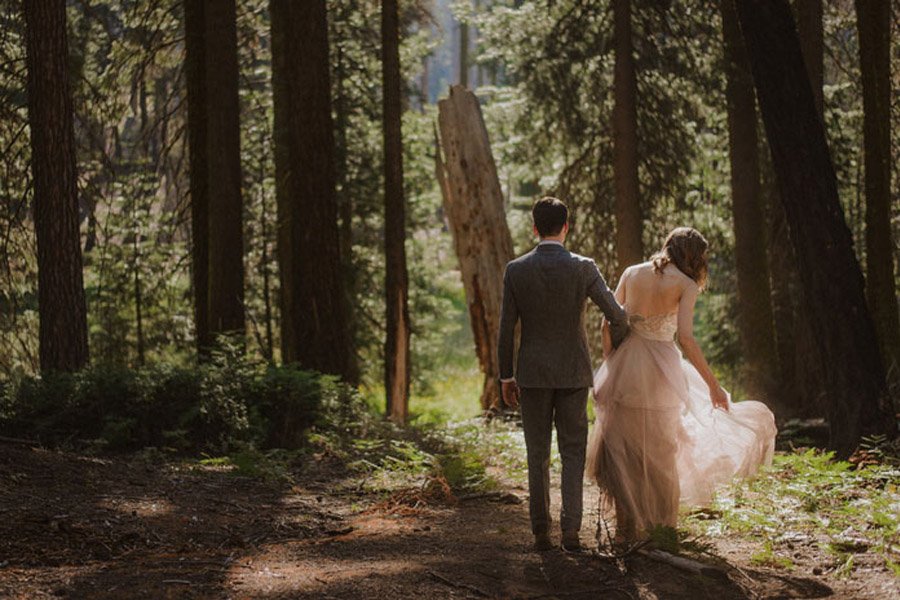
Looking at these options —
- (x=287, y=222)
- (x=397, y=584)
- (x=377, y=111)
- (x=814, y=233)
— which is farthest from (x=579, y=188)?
(x=397, y=584)

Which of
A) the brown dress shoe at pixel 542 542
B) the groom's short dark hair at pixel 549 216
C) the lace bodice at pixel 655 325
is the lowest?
the brown dress shoe at pixel 542 542

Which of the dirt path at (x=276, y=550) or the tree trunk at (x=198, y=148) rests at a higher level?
the tree trunk at (x=198, y=148)

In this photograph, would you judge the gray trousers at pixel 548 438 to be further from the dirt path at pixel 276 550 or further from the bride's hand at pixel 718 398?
the bride's hand at pixel 718 398

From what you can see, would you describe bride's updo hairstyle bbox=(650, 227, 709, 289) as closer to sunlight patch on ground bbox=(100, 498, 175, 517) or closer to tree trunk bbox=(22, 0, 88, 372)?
sunlight patch on ground bbox=(100, 498, 175, 517)

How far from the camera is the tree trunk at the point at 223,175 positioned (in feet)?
44.3

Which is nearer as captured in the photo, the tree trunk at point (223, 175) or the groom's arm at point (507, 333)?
the groom's arm at point (507, 333)

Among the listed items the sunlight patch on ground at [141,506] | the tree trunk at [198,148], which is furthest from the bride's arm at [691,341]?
the tree trunk at [198,148]

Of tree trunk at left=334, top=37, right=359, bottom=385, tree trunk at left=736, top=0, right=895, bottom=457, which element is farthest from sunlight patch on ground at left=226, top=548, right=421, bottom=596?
tree trunk at left=334, top=37, right=359, bottom=385

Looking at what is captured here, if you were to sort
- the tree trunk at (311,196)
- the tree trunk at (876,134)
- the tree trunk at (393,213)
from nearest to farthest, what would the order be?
the tree trunk at (876,134) < the tree trunk at (311,196) < the tree trunk at (393,213)

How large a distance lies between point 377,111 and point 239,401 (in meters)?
10.8

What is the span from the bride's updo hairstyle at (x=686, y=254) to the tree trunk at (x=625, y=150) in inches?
326

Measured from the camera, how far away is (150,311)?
20125 millimetres

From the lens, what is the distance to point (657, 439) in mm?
7238

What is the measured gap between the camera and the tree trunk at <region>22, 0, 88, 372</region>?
11.0m
